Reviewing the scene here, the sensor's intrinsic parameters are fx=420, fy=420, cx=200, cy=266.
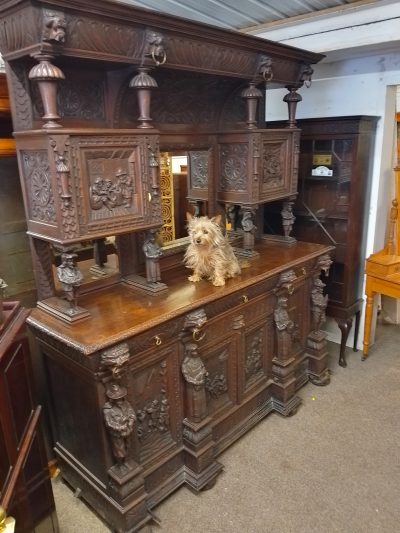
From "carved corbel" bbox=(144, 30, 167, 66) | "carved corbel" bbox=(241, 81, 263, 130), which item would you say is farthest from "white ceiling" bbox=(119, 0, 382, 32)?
"carved corbel" bbox=(144, 30, 167, 66)

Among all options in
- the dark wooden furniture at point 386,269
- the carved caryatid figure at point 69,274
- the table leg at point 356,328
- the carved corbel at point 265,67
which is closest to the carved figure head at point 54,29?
the carved caryatid figure at point 69,274

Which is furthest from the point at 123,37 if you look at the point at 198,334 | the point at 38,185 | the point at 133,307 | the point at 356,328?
the point at 356,328

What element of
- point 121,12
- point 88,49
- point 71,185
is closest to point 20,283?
point 71,185

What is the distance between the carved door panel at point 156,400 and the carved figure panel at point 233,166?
1.10 meters

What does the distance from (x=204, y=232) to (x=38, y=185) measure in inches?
34.8

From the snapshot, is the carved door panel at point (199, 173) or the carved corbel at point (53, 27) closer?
→ the carved corbel at point (53, 27)

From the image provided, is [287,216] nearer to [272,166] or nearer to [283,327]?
[272,166]

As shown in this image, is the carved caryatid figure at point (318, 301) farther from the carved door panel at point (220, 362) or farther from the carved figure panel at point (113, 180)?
the carved figure panel at point (113, 180)

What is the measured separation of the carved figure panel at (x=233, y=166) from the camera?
98.2 inches

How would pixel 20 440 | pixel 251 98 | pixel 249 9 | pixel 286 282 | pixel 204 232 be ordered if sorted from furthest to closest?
1. pixel 249 9
2. pixel 286 282
3. pixel 251 98
4. pixel 204 232
5. pixel 20 440

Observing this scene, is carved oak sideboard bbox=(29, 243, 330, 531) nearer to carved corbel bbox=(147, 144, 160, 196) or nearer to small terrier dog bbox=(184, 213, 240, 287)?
small terrier dog bbox=(184, 213, 240, 287)

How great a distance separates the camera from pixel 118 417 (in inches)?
69.1

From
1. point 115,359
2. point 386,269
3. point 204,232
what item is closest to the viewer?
point 115,359

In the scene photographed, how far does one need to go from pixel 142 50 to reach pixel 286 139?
4.04ft
